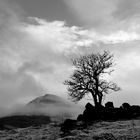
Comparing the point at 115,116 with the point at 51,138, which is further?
the point at 115,116

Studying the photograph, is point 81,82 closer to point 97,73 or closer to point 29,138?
point 97,73

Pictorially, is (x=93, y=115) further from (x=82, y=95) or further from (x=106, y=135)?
(x=106, y=135)

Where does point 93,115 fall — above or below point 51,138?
above

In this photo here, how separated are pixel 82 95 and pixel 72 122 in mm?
23315

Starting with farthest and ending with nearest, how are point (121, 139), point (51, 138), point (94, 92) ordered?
point (94, 92), point (51, 138), point (121, 139)

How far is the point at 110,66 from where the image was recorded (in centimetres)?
7075

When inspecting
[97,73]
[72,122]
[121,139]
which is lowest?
[121,139]

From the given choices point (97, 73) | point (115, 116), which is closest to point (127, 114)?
point (115, 116)

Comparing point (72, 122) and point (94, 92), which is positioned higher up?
point (94, 92)

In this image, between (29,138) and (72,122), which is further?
(72,122)

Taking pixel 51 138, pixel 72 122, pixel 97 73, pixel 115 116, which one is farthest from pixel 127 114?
pixel 51 138

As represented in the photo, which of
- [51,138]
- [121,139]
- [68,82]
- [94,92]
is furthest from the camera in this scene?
[68,82]

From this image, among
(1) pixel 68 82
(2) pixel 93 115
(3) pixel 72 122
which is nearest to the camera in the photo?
(3) pixel 72 122

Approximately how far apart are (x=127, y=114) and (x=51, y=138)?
2360 cm
